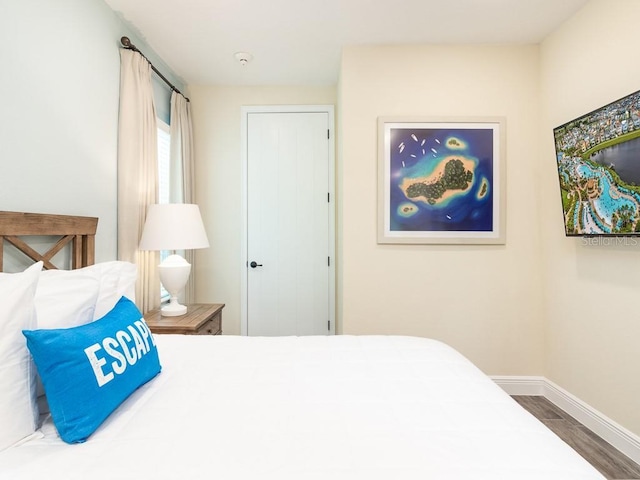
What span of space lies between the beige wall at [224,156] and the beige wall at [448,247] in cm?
88

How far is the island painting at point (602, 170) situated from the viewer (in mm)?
1815

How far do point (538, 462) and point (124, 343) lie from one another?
116 centimetres

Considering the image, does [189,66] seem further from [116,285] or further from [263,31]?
[116,285]

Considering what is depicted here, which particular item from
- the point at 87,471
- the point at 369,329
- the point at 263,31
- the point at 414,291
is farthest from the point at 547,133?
the point at 87,471

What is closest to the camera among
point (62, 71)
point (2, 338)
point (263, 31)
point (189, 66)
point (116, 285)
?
point (2, 338)

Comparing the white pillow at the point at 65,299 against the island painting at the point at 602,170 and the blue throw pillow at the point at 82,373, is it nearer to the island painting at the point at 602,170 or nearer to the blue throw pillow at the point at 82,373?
the blue throw pillow at the point at 82,373

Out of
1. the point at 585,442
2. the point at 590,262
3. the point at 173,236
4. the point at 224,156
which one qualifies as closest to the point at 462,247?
the point at 590,262

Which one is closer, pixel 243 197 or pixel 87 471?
pixel 87 471

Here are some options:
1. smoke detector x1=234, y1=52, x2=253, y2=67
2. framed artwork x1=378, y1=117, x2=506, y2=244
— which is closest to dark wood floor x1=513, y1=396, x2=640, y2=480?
framed artwork x1=378, y1=117, x2=506, y2=244

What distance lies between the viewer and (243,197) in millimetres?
3469

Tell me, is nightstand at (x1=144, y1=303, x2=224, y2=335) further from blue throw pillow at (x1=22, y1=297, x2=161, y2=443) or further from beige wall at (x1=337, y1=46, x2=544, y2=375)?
blue throw pillow at (x1=22, y1=297, x2=161, y2=443)

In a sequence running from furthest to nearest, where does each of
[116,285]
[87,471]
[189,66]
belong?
[189,66], [116,285], [87,471]

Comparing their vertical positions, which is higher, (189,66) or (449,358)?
(189,66)

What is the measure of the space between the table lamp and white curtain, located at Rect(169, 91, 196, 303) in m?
0.68
